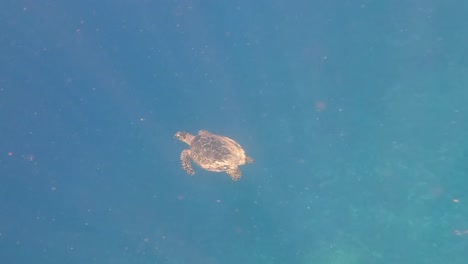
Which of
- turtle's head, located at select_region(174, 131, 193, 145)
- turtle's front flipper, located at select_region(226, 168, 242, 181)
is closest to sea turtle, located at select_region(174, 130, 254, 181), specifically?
turtle's front flipper, located at select_region(226, 168, 242, 181)

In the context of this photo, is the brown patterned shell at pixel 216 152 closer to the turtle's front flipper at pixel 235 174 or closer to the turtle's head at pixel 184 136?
the turtle's front flipper at pixel 235 174

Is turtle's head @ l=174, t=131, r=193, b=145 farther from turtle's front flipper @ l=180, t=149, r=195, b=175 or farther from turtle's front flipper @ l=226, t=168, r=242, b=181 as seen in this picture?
turtle's front flipper @ l=226, t=168, r=242, b=181

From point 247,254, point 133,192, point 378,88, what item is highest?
point 378,88

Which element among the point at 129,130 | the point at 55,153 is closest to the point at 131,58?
the point at 129,130

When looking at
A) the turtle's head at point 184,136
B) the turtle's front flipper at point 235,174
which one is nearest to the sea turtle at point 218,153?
the turtle's front flipper at point 235,174

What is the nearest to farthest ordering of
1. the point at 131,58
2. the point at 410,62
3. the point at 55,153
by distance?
the point at 410,62
the point at 131,58
the point at 55,153

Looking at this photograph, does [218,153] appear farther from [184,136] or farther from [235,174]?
[184,136]

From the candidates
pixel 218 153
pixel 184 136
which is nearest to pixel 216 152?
pixel 218 153

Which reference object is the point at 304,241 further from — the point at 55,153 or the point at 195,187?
the point at 55,153
